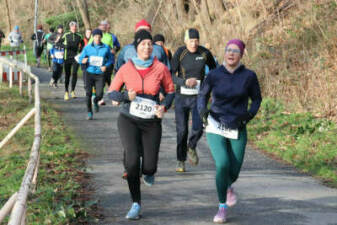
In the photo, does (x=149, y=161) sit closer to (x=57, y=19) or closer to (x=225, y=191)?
(x=225, y=191)

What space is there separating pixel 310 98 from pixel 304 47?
2.08m

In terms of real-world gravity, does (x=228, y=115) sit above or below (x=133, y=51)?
below

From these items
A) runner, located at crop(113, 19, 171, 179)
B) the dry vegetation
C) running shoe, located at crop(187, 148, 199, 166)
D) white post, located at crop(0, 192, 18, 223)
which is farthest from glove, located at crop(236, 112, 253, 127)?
A: the dry vegetation

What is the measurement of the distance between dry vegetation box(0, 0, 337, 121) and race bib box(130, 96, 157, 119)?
20.3ft

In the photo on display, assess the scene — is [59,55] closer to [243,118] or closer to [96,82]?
[96,82]

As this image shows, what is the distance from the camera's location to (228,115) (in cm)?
638

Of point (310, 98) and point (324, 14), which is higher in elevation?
point (324, 14)

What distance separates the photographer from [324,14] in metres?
14.6

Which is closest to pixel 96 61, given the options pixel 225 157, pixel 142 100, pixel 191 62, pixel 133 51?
pixel 191 62

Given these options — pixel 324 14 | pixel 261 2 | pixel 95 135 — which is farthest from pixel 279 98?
pixel 95 135

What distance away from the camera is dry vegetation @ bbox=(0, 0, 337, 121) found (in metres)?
13.1

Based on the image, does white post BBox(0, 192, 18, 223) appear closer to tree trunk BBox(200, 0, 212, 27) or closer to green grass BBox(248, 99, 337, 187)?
green grass BBox(248, 99, 337, 187)

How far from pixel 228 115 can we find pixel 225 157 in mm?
437

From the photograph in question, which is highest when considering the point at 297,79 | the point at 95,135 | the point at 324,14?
the point at 324,14
